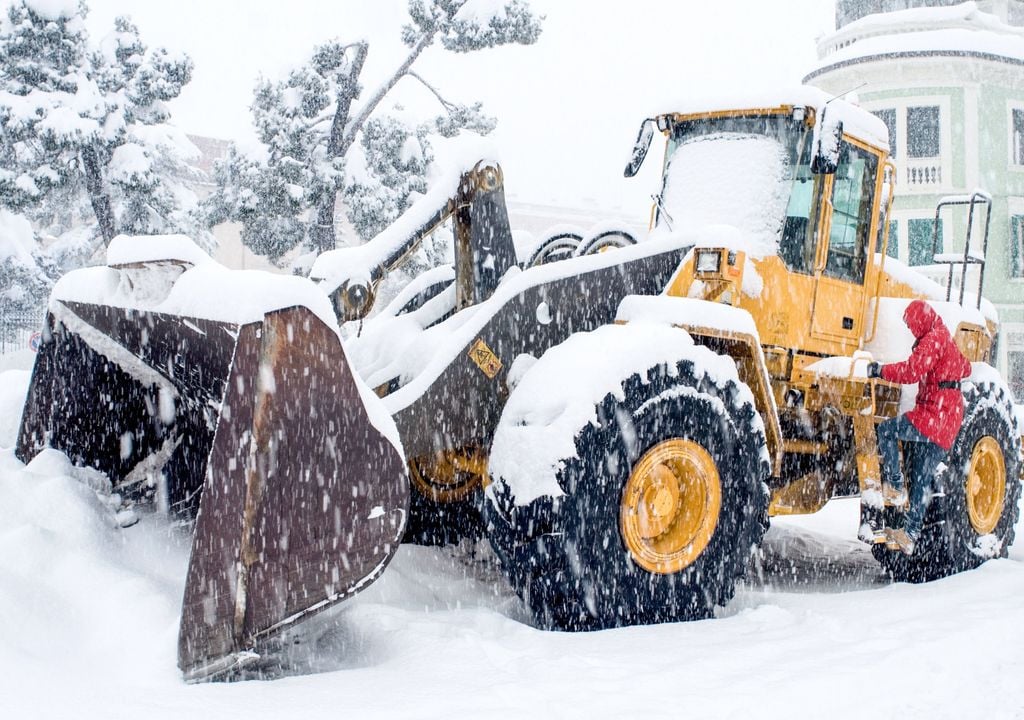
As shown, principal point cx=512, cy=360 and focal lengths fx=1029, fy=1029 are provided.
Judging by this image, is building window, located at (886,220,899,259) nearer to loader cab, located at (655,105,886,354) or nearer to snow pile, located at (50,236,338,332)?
loader cab, located at (655,105,886,354)

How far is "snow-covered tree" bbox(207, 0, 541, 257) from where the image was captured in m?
17.9

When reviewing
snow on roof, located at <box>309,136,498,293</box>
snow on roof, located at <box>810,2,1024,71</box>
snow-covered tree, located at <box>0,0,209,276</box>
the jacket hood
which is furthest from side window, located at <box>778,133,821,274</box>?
snow on roof, located at <box>810,2,1024,71</box>

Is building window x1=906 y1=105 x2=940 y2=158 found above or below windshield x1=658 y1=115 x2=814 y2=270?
above

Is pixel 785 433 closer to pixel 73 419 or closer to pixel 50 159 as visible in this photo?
pixel 73 419

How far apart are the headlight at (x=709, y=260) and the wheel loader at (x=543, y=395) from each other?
17 mm

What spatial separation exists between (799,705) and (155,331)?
2.88 metres

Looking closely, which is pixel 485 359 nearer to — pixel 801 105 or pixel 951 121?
pixel 801 105

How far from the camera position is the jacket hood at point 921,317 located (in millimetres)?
5707

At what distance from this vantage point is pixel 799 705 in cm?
334

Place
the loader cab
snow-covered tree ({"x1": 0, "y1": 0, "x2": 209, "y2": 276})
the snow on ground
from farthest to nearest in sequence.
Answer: snow-covered tree ({"x1": 0, "y1": 0, "x2": 209, "y2": 276}), the loader cab, the snow on ground

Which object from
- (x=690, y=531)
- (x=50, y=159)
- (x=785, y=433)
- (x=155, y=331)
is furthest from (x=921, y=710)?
(x=50, y=159)

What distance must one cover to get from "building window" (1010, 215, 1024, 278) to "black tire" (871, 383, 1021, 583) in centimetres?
2164

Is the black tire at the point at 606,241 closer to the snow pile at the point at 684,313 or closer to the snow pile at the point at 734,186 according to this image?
the snow pile at the point at 734,186

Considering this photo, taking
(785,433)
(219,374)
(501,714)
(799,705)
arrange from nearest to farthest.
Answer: (501,714) → (799,705) → (219,374) → (785,433)
